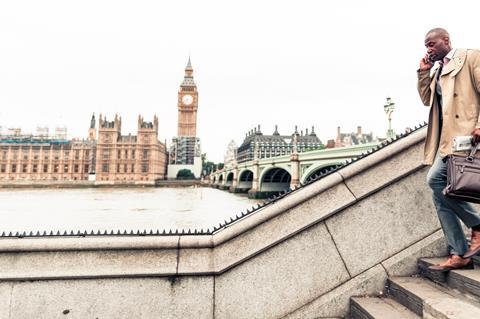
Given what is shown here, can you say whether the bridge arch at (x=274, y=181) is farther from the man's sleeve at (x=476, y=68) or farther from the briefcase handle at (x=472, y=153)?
the briefcase handle at (x=472, y=153)

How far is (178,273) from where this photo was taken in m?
2.58

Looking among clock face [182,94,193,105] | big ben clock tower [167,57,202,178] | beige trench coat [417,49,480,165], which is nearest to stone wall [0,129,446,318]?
beige trench coat [417,49,480,165]

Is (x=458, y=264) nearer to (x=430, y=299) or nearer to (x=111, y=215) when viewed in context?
(x=430, y=299)

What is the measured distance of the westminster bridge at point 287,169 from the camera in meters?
19.6

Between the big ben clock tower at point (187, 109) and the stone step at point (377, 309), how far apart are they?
12027cm

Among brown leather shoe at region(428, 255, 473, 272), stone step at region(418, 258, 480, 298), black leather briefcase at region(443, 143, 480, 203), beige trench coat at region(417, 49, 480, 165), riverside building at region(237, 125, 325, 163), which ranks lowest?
stone step at region(418, 258, 480, 298)

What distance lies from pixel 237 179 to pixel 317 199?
49813 millimetres

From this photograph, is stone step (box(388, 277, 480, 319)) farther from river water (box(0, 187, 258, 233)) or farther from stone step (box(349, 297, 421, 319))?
river water (box(0, 187, 258, 233))

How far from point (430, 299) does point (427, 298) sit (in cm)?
3

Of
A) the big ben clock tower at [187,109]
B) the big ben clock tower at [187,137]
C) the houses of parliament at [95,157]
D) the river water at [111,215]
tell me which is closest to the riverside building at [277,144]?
the big ben clock tower at [187,137]

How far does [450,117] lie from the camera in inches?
92.2

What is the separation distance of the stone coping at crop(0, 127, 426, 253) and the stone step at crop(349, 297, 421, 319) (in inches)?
30.2

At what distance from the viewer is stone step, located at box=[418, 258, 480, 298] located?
2.09m

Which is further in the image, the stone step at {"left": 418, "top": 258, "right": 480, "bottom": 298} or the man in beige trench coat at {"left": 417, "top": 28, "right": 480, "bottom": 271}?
the man in beige trench coat at {"left": 417, "top": 28, "right": 480, "bottom": 271}
